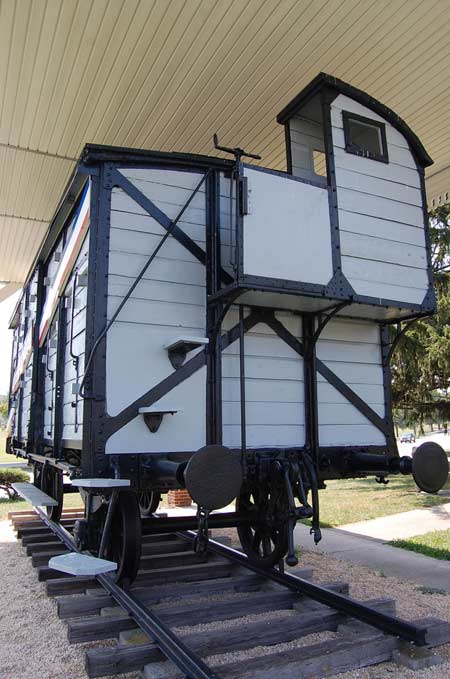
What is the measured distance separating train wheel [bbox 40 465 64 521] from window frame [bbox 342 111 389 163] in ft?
14.7

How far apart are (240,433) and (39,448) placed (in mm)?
3729

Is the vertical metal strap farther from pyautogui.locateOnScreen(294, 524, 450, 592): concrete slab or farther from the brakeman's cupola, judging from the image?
pyautogui.locateOnScreen(294, 524, 450, 592): concrete slab

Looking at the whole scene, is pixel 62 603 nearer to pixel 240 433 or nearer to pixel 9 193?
pixel 240 433

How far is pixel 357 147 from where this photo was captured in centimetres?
504

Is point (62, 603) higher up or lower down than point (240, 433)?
lower down

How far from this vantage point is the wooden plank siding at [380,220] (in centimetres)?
467

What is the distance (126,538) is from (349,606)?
67.3 inches

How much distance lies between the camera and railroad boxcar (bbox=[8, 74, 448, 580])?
412cm

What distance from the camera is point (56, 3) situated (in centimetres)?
487

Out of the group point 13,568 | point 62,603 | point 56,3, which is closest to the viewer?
point 62,603

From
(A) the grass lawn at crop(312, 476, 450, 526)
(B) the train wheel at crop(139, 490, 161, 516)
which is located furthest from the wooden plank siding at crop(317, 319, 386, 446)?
(A) the grass lawn at crop(312, 476, 450, 526)

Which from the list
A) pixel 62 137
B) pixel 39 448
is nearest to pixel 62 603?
pixel 39 448

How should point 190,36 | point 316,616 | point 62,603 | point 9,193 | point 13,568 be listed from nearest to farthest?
point 316,616 → point 62,603 → point 190,36 → point 13,568 → point 9,193

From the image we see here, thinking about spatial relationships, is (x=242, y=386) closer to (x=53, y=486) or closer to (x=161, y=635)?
(x=161, y=635)
